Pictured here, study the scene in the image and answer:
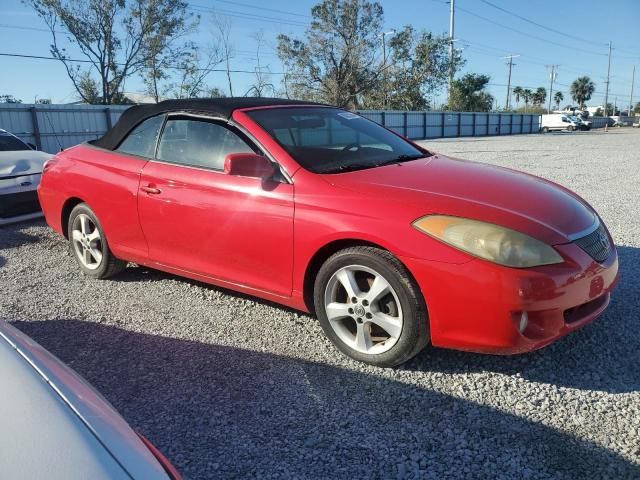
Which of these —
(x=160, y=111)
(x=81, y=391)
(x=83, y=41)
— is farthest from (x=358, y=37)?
(x=81, y=391)

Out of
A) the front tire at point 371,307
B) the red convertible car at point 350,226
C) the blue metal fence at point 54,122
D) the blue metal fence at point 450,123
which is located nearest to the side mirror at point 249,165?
the red convertible car at point 350,226

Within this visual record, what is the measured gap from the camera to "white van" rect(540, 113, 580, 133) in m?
55.8

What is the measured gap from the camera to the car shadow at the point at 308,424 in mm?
2176

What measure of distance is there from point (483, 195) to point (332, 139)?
48.5 inches

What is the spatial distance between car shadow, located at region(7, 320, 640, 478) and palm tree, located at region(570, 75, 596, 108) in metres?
112

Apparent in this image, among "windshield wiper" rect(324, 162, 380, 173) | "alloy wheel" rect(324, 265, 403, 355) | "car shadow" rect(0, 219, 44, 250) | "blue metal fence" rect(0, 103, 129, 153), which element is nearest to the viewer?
"alloy wheel" rect(324, 265, 403, 355)

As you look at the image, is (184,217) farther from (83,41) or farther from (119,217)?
(83,41)

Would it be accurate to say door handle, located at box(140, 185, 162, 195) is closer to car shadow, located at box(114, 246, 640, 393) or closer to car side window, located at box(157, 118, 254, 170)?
car side window, located at box(157, 118, 254, 170)

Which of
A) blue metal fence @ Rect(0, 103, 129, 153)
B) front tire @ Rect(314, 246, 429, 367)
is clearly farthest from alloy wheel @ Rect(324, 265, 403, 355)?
blue metal fence @ Rect(0, 103, 129, 153)

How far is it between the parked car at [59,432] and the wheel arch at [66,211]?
10.6 ft

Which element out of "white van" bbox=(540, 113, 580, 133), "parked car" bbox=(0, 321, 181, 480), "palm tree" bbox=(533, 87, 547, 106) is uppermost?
"palm tree" bbox=(533, 87, 547, 106)

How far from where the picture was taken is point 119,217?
4.09 metres

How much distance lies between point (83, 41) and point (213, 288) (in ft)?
107

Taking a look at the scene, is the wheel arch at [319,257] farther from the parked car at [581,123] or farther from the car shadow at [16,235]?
the parked car at [581,123]
